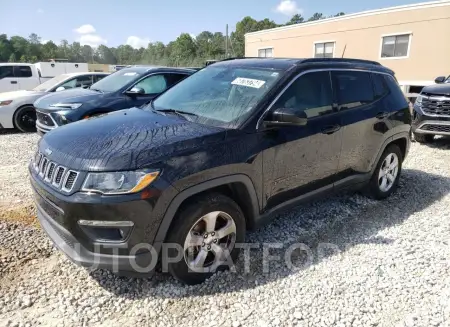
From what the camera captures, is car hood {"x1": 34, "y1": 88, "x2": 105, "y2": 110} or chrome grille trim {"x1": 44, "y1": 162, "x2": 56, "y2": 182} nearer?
chrome grille trim {"x1": 44, "y1": 162, "x2": 56, "y2": 182}

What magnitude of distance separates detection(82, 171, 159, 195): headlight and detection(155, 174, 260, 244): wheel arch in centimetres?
29

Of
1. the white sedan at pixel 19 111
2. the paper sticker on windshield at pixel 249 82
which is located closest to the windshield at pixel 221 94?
the paper sticker on windshield at pixel 249 82

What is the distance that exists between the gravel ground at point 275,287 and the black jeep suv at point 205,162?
29 centimetres

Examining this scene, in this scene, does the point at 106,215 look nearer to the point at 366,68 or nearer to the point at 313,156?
the point at 313,156

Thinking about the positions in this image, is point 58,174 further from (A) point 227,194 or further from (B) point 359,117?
(B) point 359,117

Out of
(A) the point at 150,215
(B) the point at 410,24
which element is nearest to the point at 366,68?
→ (A) the point at 150,215

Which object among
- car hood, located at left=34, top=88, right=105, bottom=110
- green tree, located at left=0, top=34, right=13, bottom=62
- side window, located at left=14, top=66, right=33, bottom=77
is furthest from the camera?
green tree, located at left=0, top=34, right=13, bottom=62

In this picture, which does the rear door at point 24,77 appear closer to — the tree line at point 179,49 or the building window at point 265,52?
the building window at point 265,52

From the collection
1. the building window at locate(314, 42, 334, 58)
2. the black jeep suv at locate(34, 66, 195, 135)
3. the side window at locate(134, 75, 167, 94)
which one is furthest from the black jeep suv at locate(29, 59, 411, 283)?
the building window at locate(314, 42, 334, 58)

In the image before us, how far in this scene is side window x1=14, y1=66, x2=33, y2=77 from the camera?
13.0 m

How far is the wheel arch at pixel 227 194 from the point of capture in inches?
96.0

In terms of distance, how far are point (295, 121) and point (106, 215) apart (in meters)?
1.62

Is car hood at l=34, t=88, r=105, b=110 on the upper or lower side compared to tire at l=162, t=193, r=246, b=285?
upper

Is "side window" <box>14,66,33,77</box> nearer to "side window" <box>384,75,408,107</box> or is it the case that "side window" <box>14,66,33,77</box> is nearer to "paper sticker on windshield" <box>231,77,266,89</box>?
"paper sticker on windshield" <box>231,77,266,89</box>
